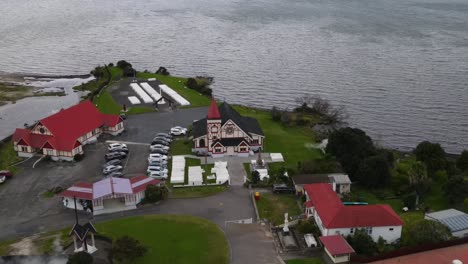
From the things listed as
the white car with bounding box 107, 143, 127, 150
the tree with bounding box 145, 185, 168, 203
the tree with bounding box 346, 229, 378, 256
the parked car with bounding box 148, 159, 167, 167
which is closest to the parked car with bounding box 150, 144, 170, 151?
the white car with bounding box 107, 143, 127, 150

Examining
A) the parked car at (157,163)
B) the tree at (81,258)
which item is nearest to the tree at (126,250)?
the tree at (81,258)

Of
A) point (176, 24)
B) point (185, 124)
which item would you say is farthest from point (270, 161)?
point (176, 24)

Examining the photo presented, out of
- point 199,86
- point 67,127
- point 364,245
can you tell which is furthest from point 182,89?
point 364,245

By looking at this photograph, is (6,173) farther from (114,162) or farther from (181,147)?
(181,147)

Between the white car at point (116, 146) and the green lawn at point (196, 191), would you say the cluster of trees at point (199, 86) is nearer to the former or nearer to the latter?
the white car at point (116, 146)

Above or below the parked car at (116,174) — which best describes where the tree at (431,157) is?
above

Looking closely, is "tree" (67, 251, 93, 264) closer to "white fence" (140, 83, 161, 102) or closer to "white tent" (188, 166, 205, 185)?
"white tent" (188, 166, 205, 185)
